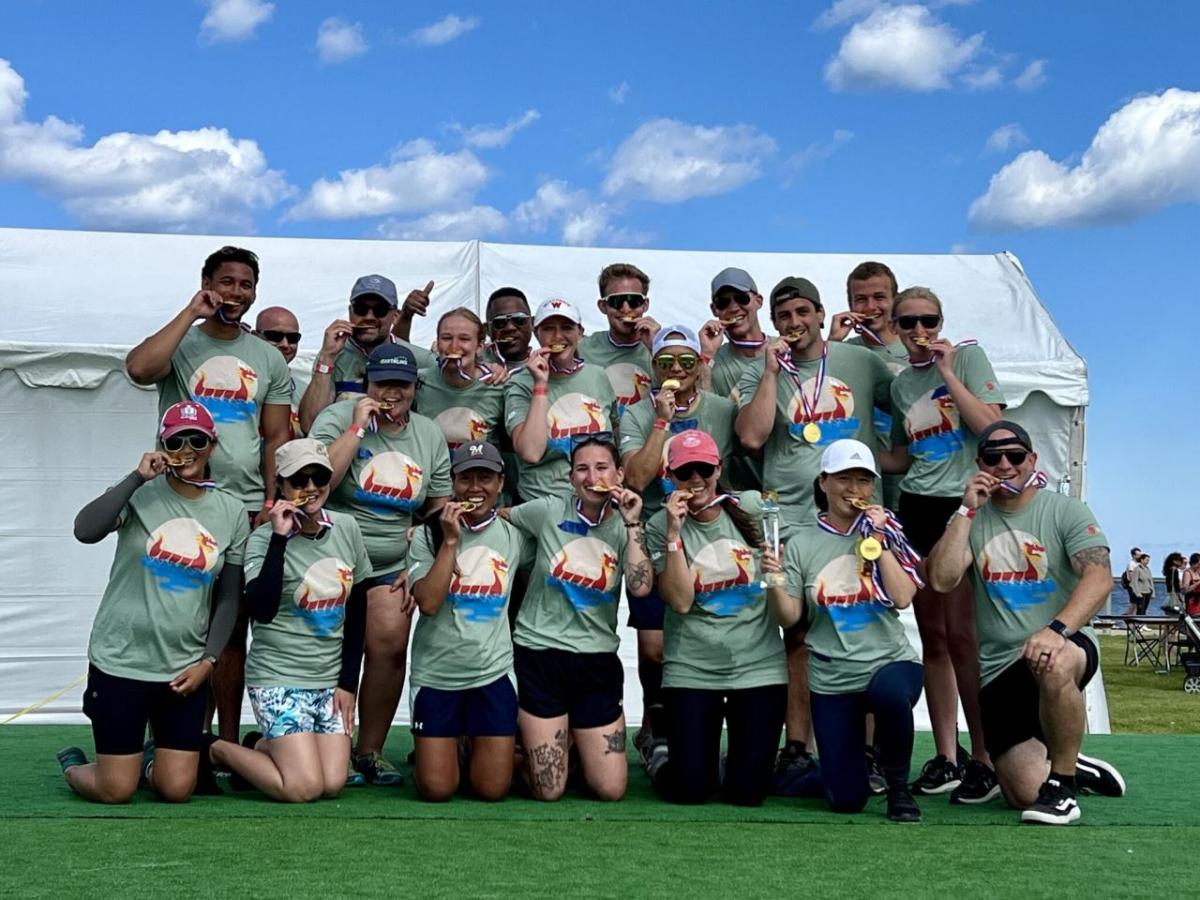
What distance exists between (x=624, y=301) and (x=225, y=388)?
176 cm

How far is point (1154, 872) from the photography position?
4039mm

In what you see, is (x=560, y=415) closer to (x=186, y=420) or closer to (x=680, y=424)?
(x=680, y=424)

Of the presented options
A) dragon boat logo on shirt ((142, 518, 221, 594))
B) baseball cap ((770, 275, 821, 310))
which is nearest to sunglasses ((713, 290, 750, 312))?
baseball cap ((770, 275, 821, 310))

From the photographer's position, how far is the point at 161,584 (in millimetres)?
5160

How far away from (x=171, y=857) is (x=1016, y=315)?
650cm

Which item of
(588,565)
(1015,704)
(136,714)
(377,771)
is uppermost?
(588,565)

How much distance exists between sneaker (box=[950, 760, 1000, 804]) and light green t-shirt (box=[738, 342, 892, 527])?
46.7 inches

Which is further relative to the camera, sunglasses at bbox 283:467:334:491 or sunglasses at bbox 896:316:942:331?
sunglasses at bbox 896:316:942:331

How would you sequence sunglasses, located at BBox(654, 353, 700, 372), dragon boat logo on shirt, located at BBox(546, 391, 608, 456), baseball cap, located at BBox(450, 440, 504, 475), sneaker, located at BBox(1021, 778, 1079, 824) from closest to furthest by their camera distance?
1. sneaker, located at BBox(1021, 778, 1079, 824)
2. baseball cap, located at BBox(450, 440, 504, 475)
3. sunglasses, located at BBox(654, 353, 700, 372)
4. dragon boat logo on shirt, located at BBox(546, 391, 608, 456)

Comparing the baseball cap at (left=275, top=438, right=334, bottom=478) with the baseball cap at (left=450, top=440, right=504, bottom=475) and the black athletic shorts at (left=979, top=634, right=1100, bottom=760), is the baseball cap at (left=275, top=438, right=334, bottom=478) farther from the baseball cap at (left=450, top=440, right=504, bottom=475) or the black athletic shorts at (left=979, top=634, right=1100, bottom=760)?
the black athletic shorts at (left=979, top=634, right=1100, bottom=760)

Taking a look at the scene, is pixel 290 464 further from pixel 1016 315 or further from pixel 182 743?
pixel 1016 315

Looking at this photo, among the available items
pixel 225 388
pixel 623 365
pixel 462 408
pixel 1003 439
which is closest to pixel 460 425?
pixel 462 408

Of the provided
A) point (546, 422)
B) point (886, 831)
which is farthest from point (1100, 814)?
point (546, 422)

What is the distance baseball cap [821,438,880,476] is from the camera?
5.06 m
